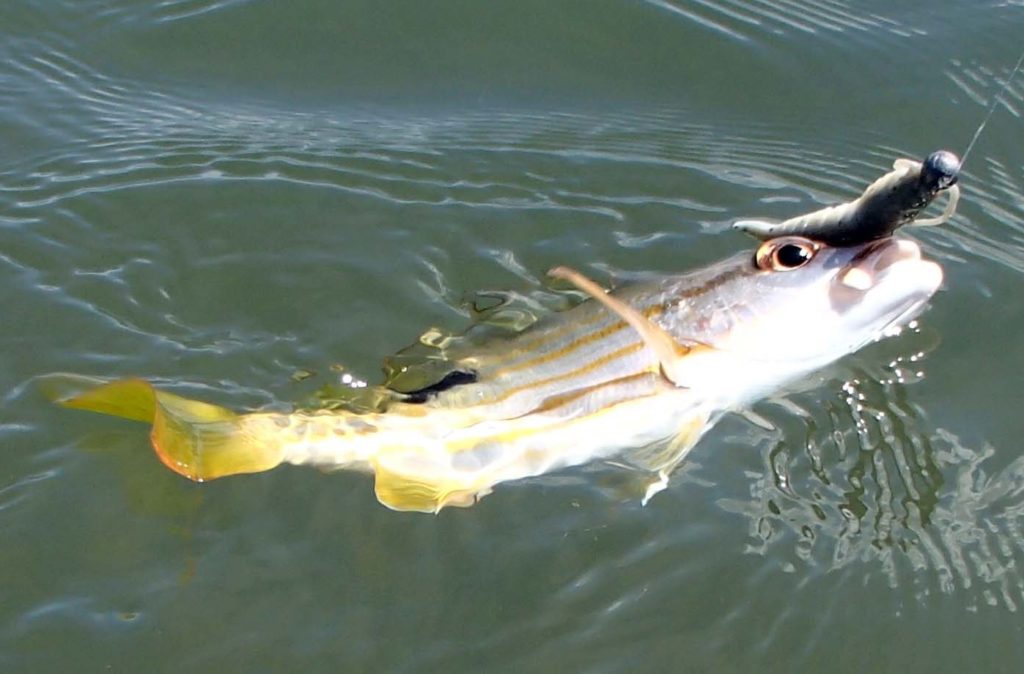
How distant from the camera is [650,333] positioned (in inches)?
158

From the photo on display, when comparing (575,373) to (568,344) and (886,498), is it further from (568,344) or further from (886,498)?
(886,498)

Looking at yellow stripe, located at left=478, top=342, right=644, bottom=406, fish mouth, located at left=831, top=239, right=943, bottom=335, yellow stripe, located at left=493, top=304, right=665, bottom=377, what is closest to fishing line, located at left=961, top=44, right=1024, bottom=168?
fish mouth, located at left=831, top=239, right=943, bottom=335

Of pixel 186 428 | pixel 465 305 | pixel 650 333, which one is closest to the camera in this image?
pixel 186 428

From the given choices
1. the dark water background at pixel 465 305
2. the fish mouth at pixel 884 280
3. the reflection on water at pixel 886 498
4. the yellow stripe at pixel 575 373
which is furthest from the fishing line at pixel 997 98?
the yellow stripe at pixel 575 373

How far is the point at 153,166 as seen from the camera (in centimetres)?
579

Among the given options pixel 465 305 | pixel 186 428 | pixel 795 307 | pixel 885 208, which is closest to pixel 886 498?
pixel 795 307

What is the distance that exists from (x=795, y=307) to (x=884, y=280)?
278 millimetres

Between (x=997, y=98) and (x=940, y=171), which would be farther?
(x=997, y=98)

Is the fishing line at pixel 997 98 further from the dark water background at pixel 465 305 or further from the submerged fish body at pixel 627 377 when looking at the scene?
the submerged fish body at pixel 627 377

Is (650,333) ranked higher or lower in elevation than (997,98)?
lower

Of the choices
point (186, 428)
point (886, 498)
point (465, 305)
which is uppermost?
point (465, 305)

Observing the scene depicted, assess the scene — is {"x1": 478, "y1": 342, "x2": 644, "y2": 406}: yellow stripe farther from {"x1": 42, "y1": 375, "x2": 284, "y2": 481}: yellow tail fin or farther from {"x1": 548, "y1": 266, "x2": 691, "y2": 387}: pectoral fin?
{"x1": 42, "y1": 375, "x2": 284, "y2": 481}: yellow tail fin

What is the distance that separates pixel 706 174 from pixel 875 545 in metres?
2.19

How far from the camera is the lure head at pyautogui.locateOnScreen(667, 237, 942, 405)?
13.4 feet
